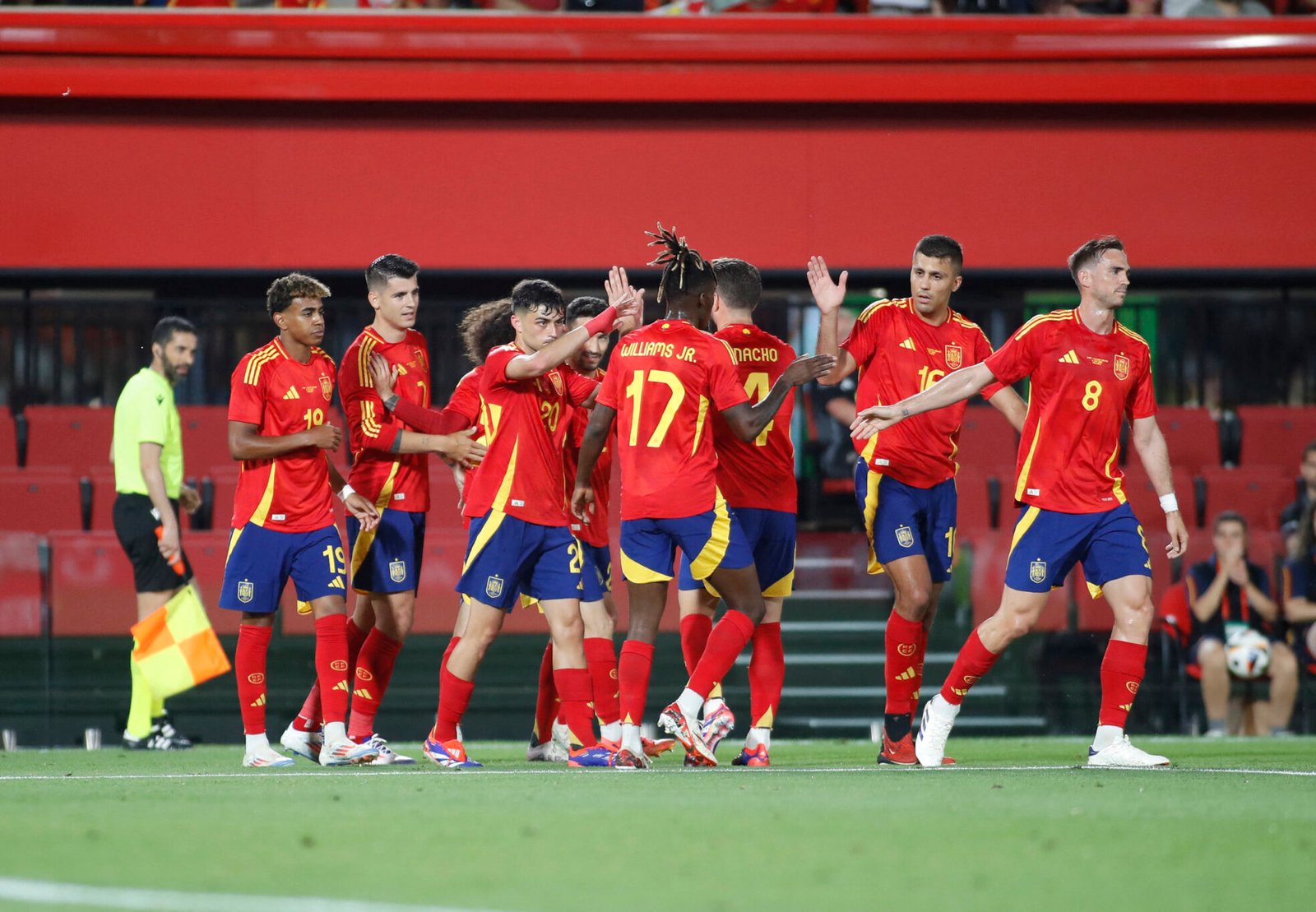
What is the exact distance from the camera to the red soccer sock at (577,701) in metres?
6.45

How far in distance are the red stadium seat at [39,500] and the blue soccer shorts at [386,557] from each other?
3.74 m

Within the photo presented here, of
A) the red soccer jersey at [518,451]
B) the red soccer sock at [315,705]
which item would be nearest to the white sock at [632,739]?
the red soccer jersey at [518,451]

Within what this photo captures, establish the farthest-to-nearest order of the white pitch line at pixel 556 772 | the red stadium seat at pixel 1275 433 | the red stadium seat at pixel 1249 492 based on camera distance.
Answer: the red stadium seat at pixel 1275 433
the red stadium seat at pixel 1249 492
the white pitch line at pixel 556 772

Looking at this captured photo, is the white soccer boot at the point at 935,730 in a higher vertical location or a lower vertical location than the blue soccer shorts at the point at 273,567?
lower

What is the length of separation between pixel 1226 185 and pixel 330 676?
346 inches

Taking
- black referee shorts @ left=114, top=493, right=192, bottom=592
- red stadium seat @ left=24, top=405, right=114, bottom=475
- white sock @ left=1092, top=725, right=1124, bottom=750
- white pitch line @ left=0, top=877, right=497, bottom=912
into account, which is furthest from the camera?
red stadium seat @ left=24, top=405, right=114, bottom=475

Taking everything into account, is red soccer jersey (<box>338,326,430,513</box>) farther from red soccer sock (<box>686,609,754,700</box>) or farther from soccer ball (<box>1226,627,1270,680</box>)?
soccer ball (<box>1226,627,1270,680</box>)

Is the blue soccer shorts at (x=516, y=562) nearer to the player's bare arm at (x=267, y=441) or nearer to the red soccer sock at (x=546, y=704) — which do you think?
the player's bare arm at (x=267, y=441)

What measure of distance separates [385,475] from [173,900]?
157 inches

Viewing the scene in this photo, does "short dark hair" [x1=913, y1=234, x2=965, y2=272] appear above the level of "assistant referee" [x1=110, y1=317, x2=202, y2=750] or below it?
above

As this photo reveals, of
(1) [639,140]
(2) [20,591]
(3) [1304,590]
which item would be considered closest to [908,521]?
(3) [1304,590]

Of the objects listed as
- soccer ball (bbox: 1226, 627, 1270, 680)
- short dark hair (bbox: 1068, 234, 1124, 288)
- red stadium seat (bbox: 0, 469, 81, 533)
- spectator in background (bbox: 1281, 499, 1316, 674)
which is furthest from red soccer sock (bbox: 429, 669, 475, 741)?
spectator in background (bbox: 1281, 499, 1316, 674)

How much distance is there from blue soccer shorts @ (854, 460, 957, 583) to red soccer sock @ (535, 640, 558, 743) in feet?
5.49

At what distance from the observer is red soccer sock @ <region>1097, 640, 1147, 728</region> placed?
6.30 metres
